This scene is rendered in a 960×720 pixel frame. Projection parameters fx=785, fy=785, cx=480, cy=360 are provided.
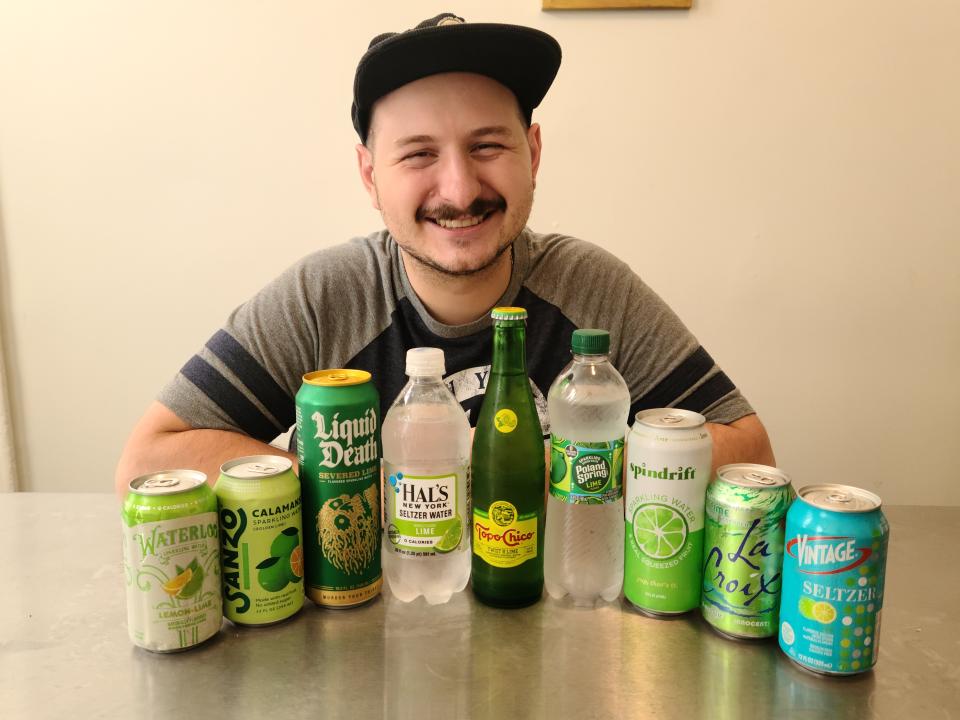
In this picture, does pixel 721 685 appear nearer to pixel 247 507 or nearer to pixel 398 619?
pixel 398 619

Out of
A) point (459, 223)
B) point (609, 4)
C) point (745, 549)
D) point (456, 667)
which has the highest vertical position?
point (609, 4)

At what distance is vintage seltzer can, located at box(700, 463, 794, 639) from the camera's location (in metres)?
0.72

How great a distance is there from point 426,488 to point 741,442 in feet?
1.94

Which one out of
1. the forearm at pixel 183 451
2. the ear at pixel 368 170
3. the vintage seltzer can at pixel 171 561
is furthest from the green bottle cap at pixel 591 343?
the ear at pixel 368 170

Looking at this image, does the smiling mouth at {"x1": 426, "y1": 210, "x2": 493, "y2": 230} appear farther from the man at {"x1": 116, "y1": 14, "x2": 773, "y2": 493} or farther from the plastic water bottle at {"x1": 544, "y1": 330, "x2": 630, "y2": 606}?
the plastic water bottle at {"x1": 544, "y1": 330, "x2": 630, "y2": 606}

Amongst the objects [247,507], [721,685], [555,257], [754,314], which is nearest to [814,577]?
[721,685]

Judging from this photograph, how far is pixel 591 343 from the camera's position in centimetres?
78

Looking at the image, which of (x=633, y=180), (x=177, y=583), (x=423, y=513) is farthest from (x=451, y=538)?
(x=633, y=180)

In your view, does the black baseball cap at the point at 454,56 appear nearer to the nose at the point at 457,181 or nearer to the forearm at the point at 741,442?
the nose at the point at 457,181

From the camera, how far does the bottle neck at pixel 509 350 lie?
2.58 feet

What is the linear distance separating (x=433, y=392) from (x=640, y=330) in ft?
1.95

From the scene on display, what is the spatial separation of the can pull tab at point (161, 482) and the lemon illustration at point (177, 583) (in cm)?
8

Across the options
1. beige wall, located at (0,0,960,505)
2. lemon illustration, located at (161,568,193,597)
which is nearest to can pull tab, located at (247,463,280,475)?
lemon illustration, located at (161,568,193,597)

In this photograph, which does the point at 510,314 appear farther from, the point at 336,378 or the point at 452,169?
the point at 452,169
